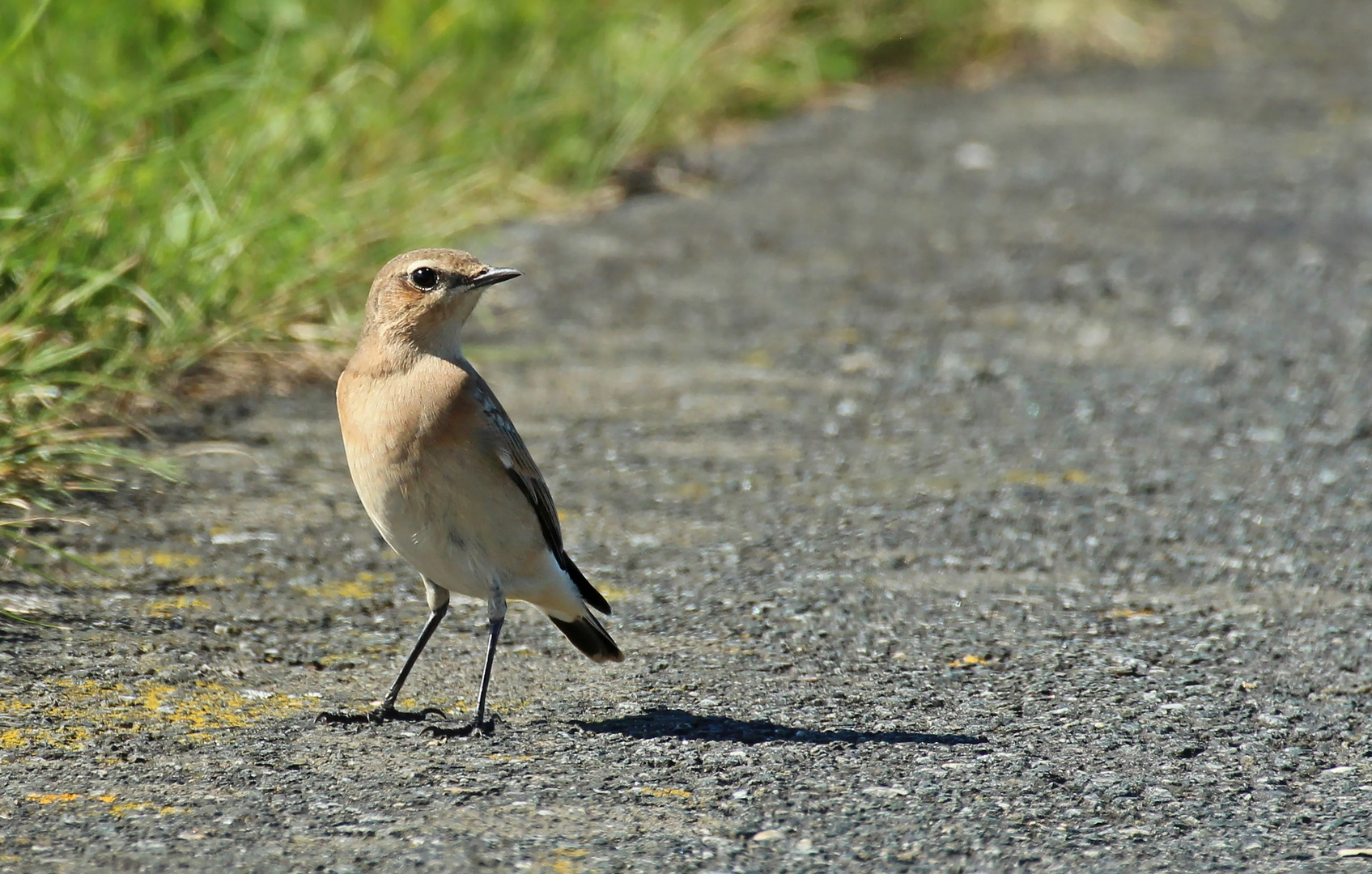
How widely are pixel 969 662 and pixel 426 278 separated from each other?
1808 millimetres

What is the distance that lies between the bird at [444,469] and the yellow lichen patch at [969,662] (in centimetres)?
93

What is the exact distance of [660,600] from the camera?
4.90 metres

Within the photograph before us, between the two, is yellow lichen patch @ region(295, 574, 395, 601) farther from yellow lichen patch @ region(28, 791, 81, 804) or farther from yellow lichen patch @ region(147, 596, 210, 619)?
yellow lichen patch @ region(28, 791, 81, 804)

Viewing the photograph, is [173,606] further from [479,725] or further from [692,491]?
[692,491]

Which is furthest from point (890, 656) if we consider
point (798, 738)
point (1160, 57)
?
point (1160, 57)

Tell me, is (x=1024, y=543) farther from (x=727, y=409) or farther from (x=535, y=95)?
(x=535, y=95)

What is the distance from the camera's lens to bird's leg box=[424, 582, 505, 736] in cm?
389

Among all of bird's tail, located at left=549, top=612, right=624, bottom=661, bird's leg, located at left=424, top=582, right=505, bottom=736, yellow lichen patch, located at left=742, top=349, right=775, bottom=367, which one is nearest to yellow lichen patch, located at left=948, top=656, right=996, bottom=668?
bird's tail, located at left=549, top=612, right=624, bottom=661

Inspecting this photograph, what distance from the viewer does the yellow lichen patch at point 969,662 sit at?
440 centimetres

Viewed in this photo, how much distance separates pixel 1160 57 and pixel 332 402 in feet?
29.5

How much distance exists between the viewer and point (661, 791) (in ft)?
11.7

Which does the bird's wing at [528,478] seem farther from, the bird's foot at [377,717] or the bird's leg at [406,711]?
the bird's foot at [377,717]

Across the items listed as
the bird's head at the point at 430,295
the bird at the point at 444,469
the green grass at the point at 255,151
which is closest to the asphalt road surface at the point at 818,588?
the bird at the point at 444,469

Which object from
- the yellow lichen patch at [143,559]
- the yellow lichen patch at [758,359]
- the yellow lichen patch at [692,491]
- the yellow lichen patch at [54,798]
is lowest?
the yellow lichen patch at [758,359]
